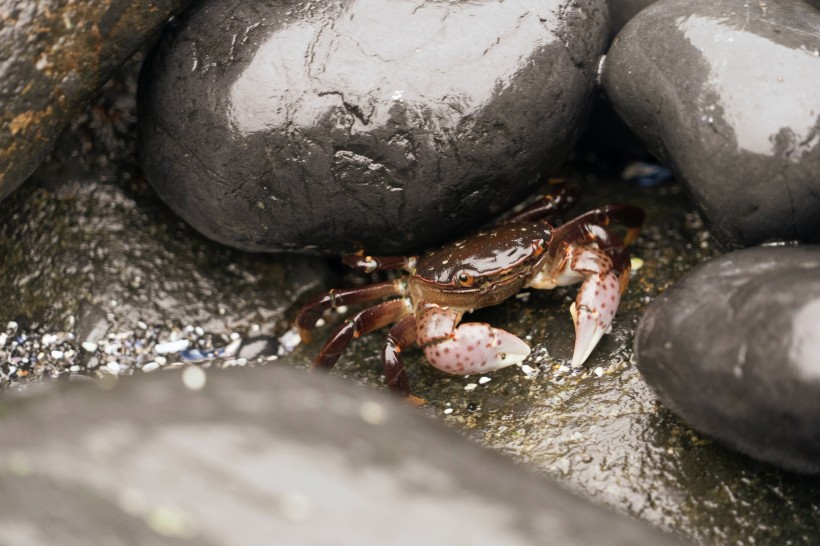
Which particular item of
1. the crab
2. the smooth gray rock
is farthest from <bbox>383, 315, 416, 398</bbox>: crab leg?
the smooth gray rock

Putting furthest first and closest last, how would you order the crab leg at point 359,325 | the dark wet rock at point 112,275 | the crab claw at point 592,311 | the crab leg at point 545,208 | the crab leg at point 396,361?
the crab leg at point 545,208 < the dark wet rock at point 112,275 < the crab leg at point 359,325 < the crab leg at point 396,361 < the crab claw at point 592,311

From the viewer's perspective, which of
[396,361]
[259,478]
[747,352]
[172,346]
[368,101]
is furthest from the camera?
[172,346]

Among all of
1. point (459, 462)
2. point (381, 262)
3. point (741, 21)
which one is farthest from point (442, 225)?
point (459, 462)

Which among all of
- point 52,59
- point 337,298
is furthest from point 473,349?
point 52,59

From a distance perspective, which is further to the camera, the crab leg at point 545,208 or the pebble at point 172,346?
the crab leg at point 545,208

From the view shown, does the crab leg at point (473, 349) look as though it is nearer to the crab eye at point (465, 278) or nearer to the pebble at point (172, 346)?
the crab eye at point (465, 278)

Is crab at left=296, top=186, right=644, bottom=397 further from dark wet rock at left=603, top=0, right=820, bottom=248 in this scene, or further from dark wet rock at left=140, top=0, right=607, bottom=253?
dark wet rock at left=603, top=0, right=820, bottom=248

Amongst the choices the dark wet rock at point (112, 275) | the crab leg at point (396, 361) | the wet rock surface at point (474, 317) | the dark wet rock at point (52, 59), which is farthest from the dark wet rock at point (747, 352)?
the dark wet rock at point (52, 59)

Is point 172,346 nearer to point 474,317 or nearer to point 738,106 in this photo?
point 474,317
